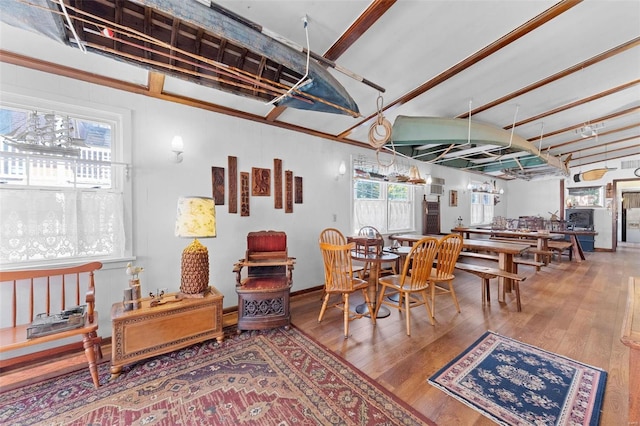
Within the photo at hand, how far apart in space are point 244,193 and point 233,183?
19cm

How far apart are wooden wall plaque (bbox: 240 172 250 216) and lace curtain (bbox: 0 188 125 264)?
4.07ft

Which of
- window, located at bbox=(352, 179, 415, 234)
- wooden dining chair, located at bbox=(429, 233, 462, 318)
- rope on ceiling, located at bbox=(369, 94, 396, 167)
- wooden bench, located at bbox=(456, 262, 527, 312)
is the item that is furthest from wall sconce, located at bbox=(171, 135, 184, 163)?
wooden bench, located at bbox=(456, 262, 527, 312)

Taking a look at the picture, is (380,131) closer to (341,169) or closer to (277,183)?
(341,169)

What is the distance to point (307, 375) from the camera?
196 centimetres

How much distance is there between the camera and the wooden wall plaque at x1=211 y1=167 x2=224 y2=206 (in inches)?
119

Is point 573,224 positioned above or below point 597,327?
above

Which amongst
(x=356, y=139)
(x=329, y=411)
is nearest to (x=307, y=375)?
(x=329, y=411)

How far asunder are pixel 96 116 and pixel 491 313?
16.2 feet

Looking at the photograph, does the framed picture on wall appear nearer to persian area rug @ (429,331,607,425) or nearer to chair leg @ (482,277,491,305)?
chair leg @ (482,277,491,305)

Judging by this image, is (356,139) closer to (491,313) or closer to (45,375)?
(491,313)

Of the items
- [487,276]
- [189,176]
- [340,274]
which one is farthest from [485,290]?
[189,176]

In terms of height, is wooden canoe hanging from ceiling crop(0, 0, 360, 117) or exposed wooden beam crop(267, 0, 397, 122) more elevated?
exposed wooden beam crop(267, 0, 397, 122)

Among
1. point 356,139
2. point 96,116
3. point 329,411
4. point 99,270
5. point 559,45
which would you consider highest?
point 559,45

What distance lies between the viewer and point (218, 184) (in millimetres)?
3066
